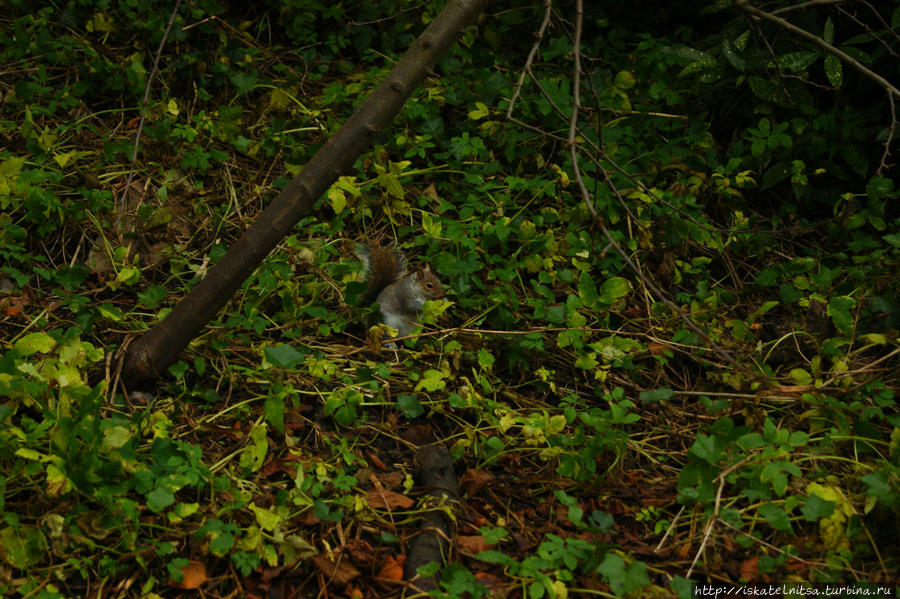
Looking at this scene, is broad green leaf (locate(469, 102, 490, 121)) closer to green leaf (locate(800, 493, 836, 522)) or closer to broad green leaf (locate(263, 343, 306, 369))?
broad green leaf (locate(263, 343, 306, 369))

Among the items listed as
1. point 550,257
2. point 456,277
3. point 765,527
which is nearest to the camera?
point 765,527

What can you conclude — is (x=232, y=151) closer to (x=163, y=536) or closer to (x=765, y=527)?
(x=163, y=536)

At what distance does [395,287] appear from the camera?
3.04m

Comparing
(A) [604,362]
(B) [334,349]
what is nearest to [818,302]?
(A) [604,362]

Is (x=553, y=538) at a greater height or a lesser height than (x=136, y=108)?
lesser

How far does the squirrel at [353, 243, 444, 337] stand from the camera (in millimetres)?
3010

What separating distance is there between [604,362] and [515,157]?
1376 millimetres

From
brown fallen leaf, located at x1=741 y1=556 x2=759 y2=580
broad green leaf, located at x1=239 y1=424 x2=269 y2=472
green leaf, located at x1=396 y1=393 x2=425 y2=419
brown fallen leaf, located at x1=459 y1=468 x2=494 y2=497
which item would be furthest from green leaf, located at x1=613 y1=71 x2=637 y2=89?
broad green leaf, located at x1=239 y1=424 x2=269 y2=472

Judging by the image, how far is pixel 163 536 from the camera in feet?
6.91

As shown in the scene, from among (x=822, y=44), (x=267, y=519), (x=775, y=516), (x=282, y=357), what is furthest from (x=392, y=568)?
(x=822, y=44)

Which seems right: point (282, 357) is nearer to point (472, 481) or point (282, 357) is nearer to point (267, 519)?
point (267, 519)

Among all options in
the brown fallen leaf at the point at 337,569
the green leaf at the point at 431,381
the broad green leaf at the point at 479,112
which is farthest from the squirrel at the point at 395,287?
the brown fallen leaf at the point at 337,569

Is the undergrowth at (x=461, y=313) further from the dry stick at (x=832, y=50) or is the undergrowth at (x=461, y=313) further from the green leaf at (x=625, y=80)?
the dry stick at (x=832, y=50)

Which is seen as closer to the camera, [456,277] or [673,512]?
[673,512]
